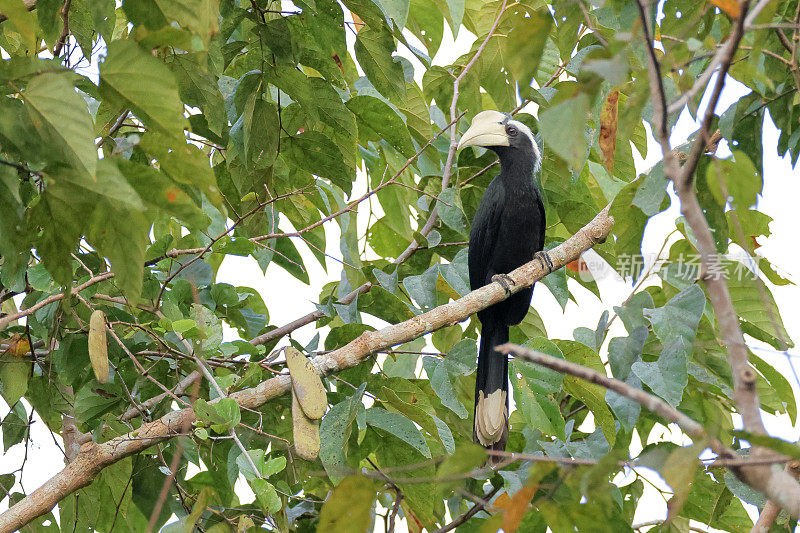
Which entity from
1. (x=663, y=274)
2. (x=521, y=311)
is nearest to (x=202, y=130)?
(x=663, y=274)

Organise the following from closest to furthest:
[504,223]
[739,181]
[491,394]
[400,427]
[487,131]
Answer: [739,181], [400,427], [491,394], [487,131], [504,223]

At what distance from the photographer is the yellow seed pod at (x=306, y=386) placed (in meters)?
1.40

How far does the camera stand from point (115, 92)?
3.22 feet

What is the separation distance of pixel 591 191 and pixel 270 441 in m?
1.38

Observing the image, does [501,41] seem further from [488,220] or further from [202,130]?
[488,220]

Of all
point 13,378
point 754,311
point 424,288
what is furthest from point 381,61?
point 13,378

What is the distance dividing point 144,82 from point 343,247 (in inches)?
55.5

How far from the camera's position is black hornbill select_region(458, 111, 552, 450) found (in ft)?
9.83

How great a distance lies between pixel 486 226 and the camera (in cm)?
312

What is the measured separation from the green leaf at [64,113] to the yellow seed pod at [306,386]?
2.08 feet

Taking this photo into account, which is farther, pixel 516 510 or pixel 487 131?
pixel 487 131

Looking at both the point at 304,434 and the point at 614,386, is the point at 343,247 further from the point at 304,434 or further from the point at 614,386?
the point at 614,386

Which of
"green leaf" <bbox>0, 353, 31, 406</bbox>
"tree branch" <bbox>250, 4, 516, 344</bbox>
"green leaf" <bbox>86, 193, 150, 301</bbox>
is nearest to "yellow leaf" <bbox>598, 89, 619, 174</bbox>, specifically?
"tree branch" <bbox>250, 4, 516, 344</bbox>

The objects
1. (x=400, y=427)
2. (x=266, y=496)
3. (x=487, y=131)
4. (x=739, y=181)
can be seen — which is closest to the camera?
(x=739, y=181)
